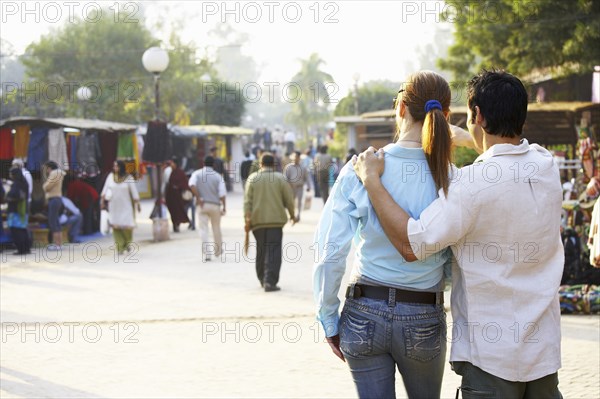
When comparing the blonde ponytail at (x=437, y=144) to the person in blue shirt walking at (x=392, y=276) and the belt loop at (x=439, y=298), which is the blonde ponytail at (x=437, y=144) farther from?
the belt loop at (x=439, y=298)

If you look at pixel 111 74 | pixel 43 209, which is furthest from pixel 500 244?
pixel 111 74

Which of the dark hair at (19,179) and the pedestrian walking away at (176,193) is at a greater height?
the dark hair at (19,179)

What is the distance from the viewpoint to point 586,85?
23.8 metres

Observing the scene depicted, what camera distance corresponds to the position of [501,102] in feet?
11.8

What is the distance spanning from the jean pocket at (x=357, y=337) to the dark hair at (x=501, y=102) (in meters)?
0.86

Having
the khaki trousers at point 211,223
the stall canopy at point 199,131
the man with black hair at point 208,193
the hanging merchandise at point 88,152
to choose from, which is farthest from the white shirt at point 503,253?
the stall canopy at point 199,131

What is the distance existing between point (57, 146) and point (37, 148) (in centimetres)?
40

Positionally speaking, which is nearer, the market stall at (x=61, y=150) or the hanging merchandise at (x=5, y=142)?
the market stall at (x=61, y=150)

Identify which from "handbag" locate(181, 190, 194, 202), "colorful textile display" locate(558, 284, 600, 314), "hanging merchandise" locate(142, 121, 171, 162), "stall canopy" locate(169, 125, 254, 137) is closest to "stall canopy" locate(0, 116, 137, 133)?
"hanging merchandise" locate(142, 121, 171, 162)

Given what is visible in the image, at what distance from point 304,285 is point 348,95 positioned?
40554 mm

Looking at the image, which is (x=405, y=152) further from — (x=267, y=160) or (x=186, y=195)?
(x=186, y=195)

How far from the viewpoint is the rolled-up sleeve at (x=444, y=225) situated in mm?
3520

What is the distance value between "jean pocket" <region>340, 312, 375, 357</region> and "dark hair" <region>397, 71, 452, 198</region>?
59cm

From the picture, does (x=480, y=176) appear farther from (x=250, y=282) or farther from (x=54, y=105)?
(x=54, y=105)
